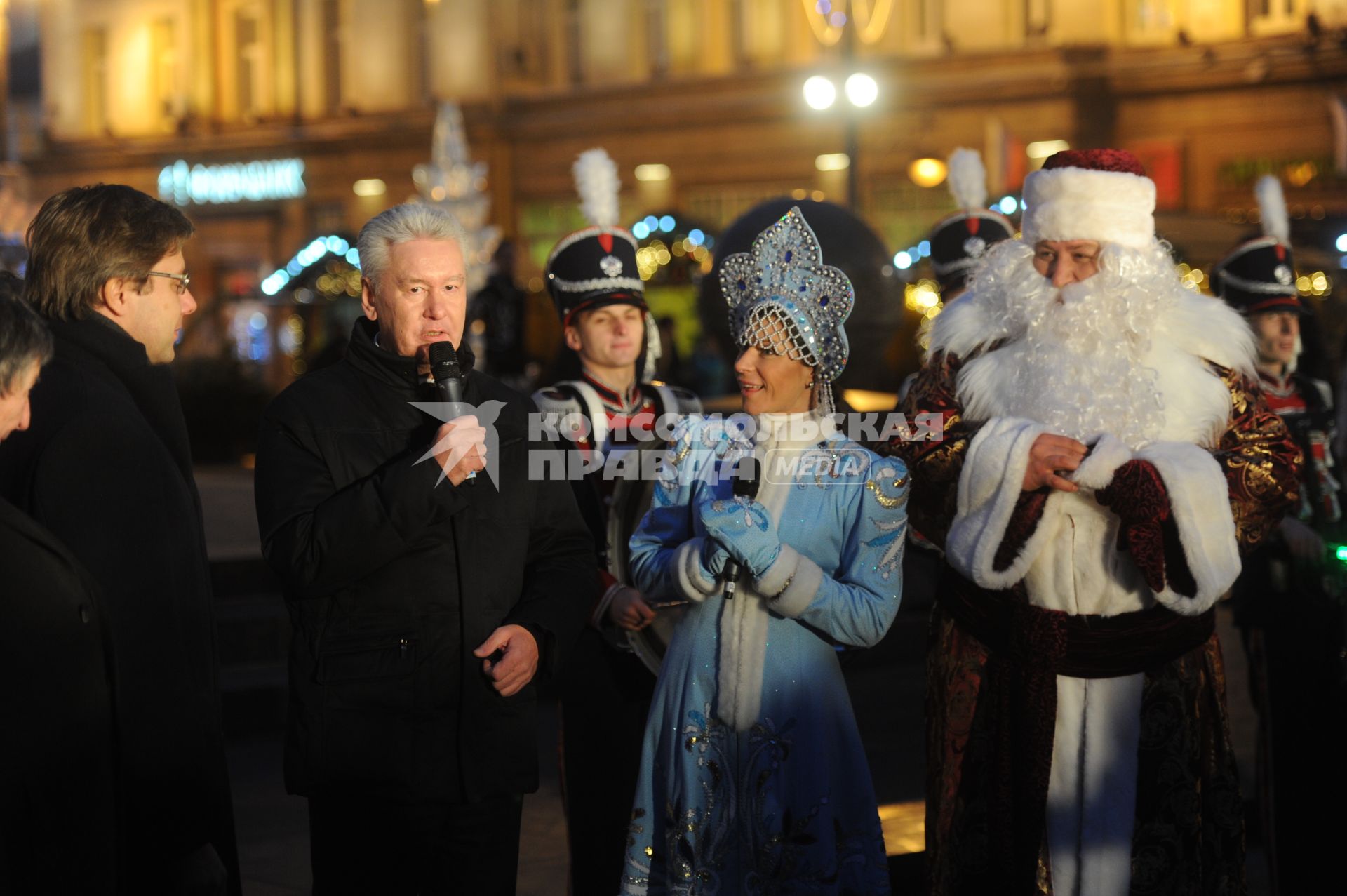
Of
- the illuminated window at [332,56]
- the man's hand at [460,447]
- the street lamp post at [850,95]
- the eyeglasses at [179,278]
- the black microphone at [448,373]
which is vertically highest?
the illuminated window at [332,56]

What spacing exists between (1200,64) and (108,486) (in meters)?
22.9

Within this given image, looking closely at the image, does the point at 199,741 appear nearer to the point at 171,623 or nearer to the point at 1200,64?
the point at 171,623

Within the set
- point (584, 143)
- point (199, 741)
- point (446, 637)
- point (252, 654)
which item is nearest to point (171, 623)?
point (199, 741)

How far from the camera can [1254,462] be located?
3.71 meters

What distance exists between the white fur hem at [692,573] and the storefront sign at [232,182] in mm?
31940

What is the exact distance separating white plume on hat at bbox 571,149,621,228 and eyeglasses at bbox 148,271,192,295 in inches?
98.4

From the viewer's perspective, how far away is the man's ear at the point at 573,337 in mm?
4871

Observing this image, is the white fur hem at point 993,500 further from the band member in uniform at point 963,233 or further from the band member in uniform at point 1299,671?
the band member in uniform at point 963,233

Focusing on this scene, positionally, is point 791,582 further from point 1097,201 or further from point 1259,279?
point 1259,279

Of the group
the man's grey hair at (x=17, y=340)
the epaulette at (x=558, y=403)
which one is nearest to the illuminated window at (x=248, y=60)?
the epaulette at (x=558, y=403)

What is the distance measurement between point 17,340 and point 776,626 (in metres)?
1.78

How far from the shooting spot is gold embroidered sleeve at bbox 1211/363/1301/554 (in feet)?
12.1

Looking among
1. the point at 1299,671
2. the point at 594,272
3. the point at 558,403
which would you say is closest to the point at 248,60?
the point at 594,272

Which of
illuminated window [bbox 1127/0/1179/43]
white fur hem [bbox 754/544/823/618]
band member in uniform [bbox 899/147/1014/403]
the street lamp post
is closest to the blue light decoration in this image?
the street lamp post
